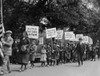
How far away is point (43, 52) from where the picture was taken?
21297 mm

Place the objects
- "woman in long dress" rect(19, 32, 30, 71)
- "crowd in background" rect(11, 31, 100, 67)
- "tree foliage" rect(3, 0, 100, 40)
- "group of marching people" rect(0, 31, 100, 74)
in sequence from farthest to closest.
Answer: "tree foliage" rect(3, 0, 100, 40), "crowd in background" rect(11, 31, 100, 67), "woman in long dress" rect(19, 32, 30, 71), "group of marching people" rect(0, 31, 100, 74)

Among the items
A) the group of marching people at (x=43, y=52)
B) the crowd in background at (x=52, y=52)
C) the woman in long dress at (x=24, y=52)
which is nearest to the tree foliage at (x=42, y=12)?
the group of marching people at (x=43, y=52)

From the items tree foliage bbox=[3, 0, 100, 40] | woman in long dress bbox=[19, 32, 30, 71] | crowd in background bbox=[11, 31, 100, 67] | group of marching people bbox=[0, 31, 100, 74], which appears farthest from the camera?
tree foliage bbox=[3, 0, 100, 40]

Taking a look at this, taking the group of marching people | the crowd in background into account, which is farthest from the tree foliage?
the crowd in background

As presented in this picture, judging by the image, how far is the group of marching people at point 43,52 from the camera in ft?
50.7

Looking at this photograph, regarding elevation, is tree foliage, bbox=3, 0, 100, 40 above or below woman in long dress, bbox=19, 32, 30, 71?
above

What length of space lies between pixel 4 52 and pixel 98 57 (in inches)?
881

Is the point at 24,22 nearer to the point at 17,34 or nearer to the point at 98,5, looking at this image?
the point at 17,34

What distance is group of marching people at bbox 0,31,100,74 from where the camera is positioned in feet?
50.7

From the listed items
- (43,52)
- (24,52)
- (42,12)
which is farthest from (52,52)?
(42,12)

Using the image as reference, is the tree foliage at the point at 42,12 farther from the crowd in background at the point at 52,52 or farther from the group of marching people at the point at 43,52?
the crowd in background at the point at 52,52

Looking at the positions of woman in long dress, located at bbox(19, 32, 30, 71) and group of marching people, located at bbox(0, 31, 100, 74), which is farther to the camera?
woman in long dress, located at bbox(19, 32, 30, 71)

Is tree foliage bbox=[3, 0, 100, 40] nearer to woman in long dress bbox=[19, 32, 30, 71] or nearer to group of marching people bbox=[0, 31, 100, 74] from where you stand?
group of marching people bbox=[0, 31, 100, 74]

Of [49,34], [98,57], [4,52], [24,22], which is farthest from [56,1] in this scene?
[4,52]
